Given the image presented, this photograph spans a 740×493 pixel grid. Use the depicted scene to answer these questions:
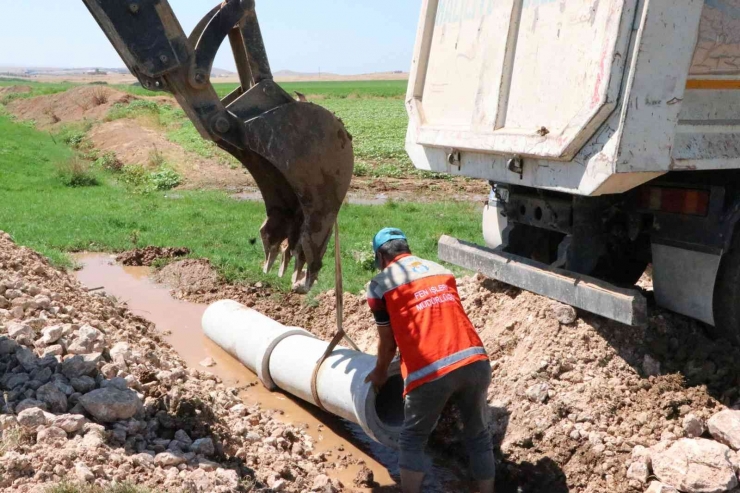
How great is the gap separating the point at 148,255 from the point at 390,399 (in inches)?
221

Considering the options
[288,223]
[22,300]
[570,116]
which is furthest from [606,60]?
[22,300]

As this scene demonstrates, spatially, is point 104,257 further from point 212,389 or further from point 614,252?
point 614,252

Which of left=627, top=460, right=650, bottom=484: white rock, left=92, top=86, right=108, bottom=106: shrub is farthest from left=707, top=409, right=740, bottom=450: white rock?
left=92, top=86, right=108, bottom=106: shrub

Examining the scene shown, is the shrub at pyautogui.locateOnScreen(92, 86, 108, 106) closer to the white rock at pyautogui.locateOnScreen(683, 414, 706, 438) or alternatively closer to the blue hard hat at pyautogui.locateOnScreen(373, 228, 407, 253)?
the blue hard hat at pyautogui.locateOnScreen(373, 228, 407, 253)

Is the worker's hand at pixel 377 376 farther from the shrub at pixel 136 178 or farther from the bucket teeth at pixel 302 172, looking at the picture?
the shrub at pixel 136 178

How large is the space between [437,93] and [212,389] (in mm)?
2844

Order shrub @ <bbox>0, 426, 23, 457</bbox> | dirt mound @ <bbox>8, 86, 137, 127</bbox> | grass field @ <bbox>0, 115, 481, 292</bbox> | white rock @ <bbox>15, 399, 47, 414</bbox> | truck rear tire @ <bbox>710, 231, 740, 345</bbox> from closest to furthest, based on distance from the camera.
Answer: shrub @ <bbox>0, 426, 23, 457</bbox>
white rock @ <bbox>15, 399, 47, 414</bbox>
truck rear tire @ <bbox>710, 231, 740, 345</bbox>
grass field @ <bbox>0, 115, 481, 292</bbox>
dirt mound @ <bbox>8, 86, 137, 127</bbox>

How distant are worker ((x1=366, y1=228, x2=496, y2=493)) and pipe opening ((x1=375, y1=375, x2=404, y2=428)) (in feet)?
3.11

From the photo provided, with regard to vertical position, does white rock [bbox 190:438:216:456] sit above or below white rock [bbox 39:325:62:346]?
below

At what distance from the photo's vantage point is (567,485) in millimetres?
4617

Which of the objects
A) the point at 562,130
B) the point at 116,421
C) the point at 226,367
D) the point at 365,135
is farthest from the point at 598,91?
the point at 365,135

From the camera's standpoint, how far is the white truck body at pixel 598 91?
4.14 m

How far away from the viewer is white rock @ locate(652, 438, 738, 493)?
416 centimetres

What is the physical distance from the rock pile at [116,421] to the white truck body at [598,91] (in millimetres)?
2400
